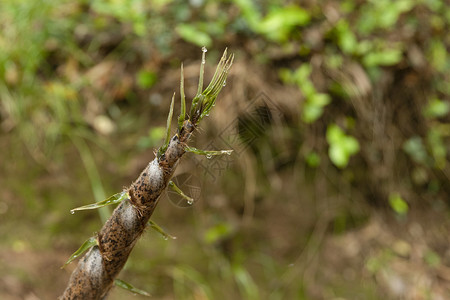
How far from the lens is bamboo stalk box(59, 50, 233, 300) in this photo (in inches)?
25.0

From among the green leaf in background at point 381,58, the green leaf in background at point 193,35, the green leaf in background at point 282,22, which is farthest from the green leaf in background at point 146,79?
the green leaf in background at point 381,58

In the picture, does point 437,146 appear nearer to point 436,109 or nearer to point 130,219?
point 436,109

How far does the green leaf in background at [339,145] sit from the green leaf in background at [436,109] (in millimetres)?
590

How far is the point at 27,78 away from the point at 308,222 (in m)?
1.60

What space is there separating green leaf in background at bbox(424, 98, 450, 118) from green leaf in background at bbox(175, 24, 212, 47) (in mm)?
1345

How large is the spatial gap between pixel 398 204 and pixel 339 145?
59 centimetres

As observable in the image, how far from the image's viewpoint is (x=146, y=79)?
86.4 inches

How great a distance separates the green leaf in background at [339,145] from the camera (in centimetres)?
213

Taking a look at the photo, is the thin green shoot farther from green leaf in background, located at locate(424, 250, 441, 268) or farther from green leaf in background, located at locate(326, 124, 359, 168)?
green leaf in background, located at locate(424, 250, 441, 268)

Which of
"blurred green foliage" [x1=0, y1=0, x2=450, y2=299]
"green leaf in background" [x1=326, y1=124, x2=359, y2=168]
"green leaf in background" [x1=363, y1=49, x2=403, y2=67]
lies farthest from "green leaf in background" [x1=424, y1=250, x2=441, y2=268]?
"green leaf in background" [x1=363, y1=49, x2=403, y2=67]

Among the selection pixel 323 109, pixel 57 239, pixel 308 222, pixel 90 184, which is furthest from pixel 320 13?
pixel 57 239

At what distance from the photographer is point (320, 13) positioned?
2.41 m

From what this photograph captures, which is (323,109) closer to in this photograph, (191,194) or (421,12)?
(421,12)

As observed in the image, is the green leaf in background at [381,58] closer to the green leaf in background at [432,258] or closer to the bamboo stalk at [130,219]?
the green leaf in background at [432,258]
